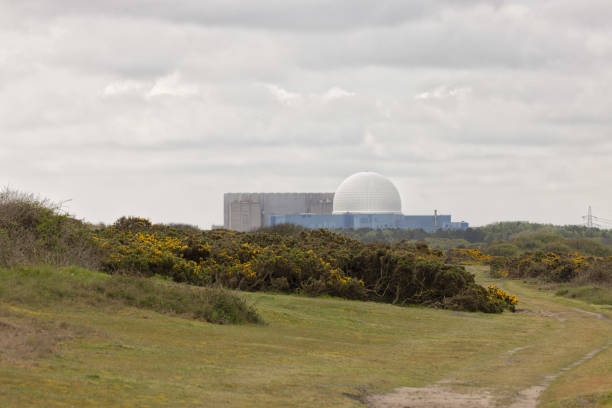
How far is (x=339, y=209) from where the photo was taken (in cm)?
13025

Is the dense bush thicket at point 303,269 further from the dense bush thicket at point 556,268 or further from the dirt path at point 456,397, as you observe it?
the dirt path at point 456,397

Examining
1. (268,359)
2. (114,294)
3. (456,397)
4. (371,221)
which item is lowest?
(456,397)

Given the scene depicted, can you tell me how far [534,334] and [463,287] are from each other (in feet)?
29.0

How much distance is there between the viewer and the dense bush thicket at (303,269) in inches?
1205

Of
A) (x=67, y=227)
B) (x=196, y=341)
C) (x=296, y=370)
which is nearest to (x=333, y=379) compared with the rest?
(x=296, y=370)

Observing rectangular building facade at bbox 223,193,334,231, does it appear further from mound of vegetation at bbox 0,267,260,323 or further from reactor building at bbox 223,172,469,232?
mound of vegetation at bbox 0,267,260,323

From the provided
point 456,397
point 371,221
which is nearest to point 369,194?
point 371,221

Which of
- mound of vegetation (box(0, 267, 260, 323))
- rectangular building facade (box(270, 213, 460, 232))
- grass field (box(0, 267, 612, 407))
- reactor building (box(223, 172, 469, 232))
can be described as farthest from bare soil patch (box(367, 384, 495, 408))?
rectangular building facade (box(270, 213, 460, 232))

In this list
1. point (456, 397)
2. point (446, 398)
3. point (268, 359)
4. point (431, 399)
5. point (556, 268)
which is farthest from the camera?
point (556, 268)

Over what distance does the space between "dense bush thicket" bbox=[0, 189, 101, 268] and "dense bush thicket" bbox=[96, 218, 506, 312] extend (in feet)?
3.55

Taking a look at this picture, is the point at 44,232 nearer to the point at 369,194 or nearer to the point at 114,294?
the point at 114,294

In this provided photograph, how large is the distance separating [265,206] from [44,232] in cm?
12012

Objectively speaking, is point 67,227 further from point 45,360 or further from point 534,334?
point 45,360

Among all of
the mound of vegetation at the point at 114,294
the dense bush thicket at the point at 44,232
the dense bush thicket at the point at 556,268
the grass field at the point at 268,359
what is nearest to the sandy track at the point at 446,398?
the grass field at the point at 268,359
